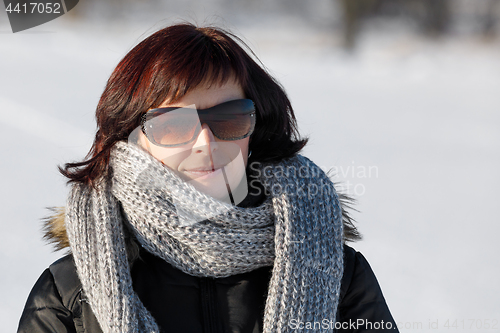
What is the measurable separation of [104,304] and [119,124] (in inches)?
18.2

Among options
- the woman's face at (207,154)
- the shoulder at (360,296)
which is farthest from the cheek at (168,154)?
the shoulder at (360,296)

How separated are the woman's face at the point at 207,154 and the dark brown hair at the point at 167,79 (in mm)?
24

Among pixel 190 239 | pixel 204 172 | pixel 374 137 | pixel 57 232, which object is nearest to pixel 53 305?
pixel 57 232

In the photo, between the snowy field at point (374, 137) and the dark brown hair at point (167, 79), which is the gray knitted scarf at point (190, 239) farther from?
the snowy field at point (374, 137)

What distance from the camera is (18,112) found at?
3869 mm

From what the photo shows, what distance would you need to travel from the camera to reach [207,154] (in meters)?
1.12

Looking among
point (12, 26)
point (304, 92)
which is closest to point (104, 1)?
point (12, 26)

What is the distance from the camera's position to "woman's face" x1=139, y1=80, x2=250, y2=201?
112 centimetres

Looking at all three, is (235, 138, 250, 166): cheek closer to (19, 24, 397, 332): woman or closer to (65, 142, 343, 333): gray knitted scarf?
(19, 24, 397, 332): woman

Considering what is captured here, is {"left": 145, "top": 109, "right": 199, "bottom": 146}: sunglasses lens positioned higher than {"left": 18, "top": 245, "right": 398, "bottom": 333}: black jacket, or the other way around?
{"left": 145, "top": 109, "right": 199, "bottom": 146}: sunglasses lens

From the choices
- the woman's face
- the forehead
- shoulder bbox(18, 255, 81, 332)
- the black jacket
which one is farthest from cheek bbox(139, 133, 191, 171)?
shoulder bbox(18, 255, 81, 332)

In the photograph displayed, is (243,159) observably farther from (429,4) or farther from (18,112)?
(429,4)

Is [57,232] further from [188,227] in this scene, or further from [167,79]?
[167,79]

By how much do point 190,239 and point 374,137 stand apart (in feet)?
10.9
